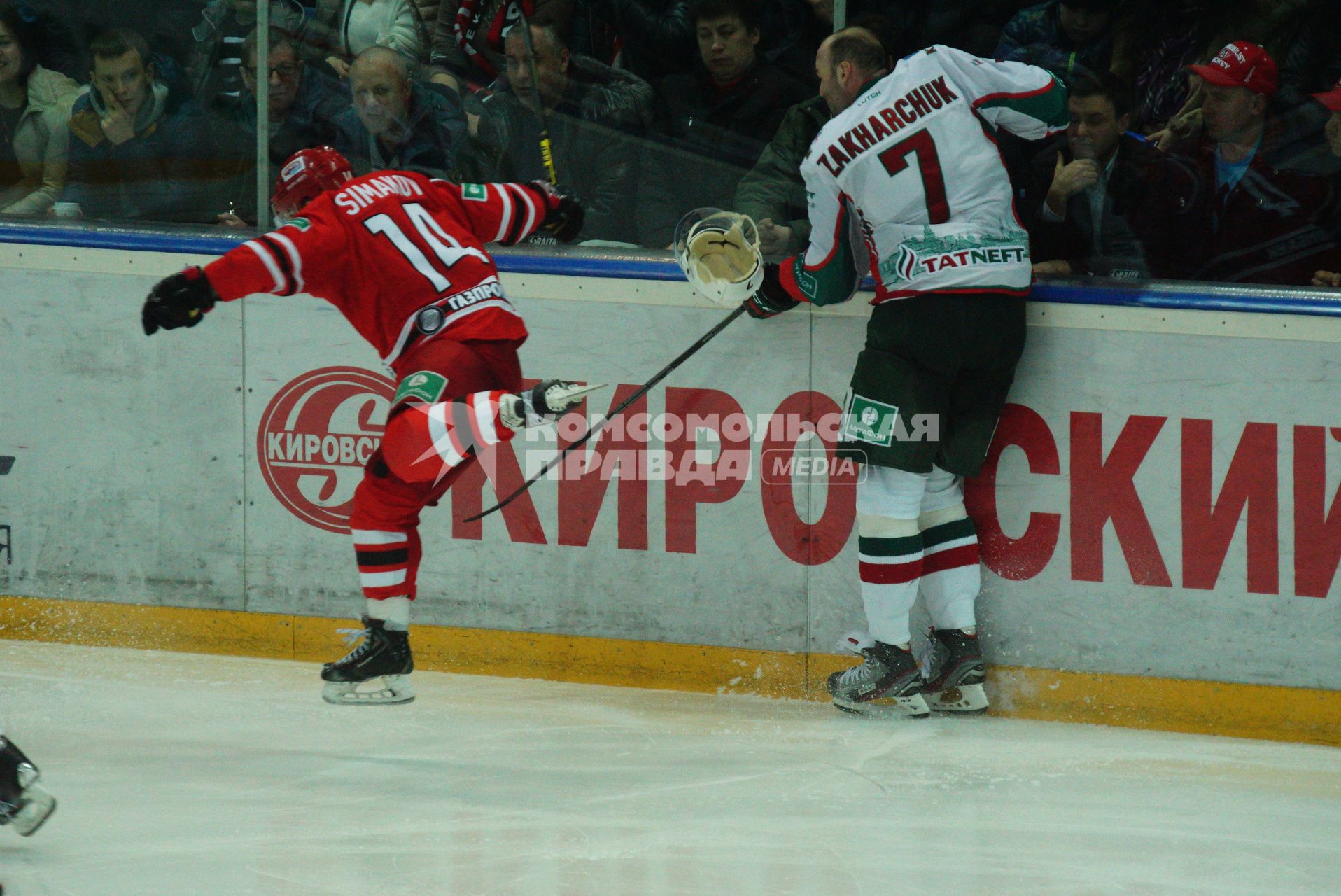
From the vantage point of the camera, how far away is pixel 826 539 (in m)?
4.12

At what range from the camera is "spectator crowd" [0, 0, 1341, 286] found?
3.75m

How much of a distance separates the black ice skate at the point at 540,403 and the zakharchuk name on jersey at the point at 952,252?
818 millimetres

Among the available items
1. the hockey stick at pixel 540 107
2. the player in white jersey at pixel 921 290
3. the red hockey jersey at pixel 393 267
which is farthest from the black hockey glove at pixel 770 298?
the hockey stick at pixel 540 107

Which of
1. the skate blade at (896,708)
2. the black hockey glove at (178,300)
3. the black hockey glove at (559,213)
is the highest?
the black hockey glove at (559,213)

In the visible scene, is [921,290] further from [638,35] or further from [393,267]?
[393,267]

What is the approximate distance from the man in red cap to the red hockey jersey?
1.54 m

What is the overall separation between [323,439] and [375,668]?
0.87 metres

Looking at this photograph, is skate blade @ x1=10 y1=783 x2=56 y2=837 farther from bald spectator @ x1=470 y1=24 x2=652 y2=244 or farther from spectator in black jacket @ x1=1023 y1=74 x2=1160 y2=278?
spectator in black jacket @ x1=1023 y1=74 x2=1160 y2=278

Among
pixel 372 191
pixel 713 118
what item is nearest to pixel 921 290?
pixel 713 118

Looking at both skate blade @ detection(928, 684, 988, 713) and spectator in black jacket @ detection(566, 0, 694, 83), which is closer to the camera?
skate blade @ detection(928, 684, 988, 713)

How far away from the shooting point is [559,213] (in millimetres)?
4074

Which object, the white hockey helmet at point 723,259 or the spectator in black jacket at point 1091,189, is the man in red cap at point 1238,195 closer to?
the spectator in black jacket at point 1091,189

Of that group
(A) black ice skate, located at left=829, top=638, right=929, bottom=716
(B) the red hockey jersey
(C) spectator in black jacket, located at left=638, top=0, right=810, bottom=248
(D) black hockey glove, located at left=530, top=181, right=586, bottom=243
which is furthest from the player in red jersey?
(A) black ice skate, located at left=829, top=638, right=929, bottom=716

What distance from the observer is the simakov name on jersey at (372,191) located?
12.5 feet
